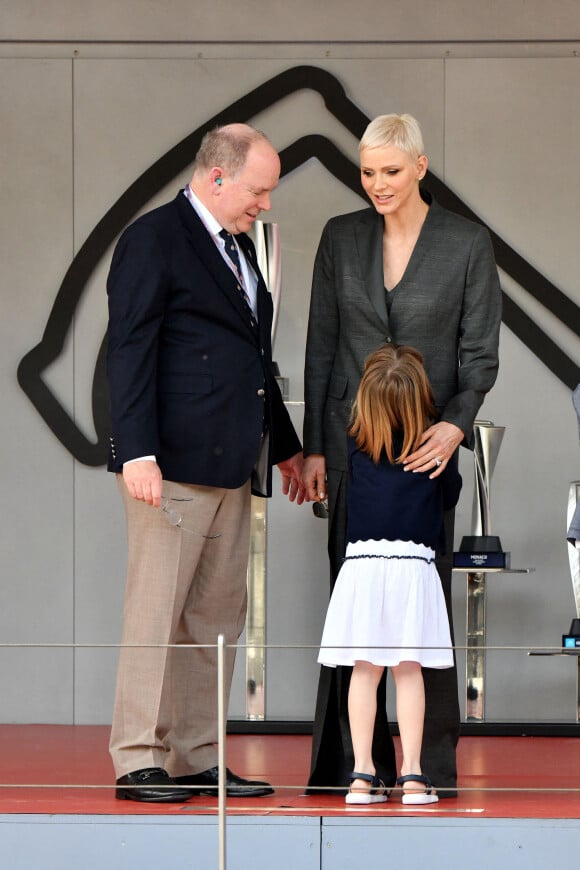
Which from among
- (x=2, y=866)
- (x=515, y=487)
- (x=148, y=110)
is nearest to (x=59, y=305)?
(x=148, y=110)

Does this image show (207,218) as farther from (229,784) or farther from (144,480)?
(229,784)

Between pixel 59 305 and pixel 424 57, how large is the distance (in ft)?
4.86

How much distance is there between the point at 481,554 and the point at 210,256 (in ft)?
5.57

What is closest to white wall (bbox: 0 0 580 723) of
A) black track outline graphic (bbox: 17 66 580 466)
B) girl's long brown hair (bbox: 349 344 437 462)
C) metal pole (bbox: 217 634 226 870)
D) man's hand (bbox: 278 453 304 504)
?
black track outline graphic (bbox: 17 66 580 466)

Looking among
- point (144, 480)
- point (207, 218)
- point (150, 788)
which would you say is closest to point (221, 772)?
point (150, 788)

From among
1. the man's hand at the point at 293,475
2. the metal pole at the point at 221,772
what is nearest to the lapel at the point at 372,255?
the man's hand at the point at 293,475

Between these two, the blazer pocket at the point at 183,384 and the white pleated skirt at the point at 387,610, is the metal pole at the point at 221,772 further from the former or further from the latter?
the blazer pocket at the point at 183,384

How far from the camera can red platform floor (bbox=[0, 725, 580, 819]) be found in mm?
2707

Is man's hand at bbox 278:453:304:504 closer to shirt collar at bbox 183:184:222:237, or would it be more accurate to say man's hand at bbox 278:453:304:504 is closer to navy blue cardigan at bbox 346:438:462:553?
navy blue cardigan at bbox 346:438:462:553

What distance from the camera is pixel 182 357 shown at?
2.94 m

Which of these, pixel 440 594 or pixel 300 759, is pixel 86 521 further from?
pixel 440 594

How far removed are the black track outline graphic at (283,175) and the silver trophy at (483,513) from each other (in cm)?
46

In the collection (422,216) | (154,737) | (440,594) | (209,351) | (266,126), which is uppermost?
(266,126)

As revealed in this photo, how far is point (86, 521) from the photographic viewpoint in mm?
4691
